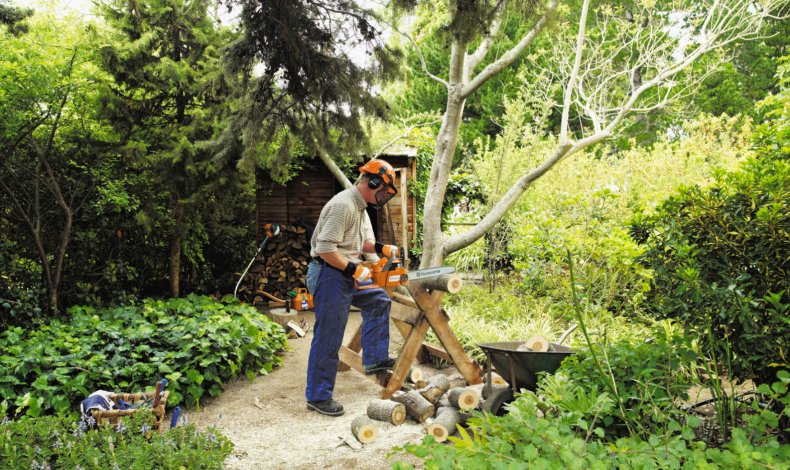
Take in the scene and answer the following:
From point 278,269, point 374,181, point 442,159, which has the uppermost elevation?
point 442,159

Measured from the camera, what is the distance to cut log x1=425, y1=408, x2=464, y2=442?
3803mm

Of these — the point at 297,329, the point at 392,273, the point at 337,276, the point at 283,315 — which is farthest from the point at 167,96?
→ the point at 392,273

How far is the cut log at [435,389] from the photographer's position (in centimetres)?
449

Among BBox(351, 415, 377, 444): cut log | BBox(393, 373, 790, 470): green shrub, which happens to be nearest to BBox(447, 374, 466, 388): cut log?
BBox(351, 415, 377, 444): cut log

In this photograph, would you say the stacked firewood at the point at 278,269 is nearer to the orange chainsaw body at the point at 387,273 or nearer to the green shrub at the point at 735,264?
the orange chainsaw body at the point at 387,273

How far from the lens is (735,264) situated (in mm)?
2602

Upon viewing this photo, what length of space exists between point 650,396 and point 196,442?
8.06ft

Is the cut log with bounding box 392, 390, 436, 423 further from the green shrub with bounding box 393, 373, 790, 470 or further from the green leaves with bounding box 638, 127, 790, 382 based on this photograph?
the green leaves with bounding box 638, 127, 790, 382

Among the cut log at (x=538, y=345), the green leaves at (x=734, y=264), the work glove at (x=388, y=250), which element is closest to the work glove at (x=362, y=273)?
the work glove at (x=388, y=250)

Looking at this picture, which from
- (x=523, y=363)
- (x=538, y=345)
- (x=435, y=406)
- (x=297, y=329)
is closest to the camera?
(x=523, y=363)

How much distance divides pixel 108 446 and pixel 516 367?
247cm

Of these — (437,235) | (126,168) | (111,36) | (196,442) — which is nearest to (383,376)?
(196,442)

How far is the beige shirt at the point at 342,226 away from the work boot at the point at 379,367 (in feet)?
2.88

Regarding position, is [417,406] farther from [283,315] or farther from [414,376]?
[283,315]
